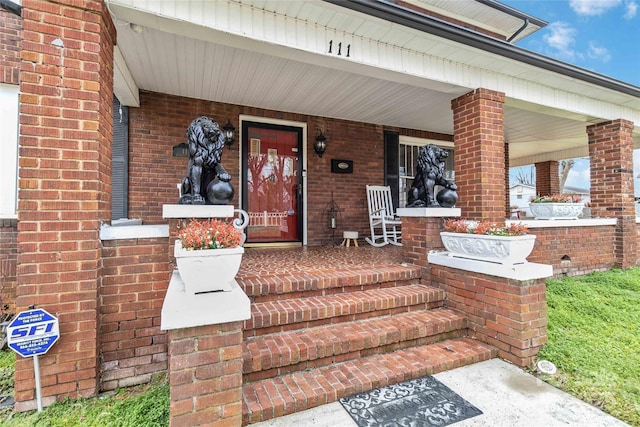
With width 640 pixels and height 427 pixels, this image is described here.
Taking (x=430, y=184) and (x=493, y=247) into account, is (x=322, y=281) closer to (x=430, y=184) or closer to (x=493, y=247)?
(x=493, y=247)

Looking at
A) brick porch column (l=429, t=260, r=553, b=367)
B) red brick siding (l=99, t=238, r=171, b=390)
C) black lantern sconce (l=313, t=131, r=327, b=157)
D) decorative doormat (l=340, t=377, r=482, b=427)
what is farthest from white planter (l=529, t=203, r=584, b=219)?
red brick siding (l=99, t=238, r=171, b=390)

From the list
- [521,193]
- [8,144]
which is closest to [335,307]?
[8,144]

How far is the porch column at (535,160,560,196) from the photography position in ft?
30.1

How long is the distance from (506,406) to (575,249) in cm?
369

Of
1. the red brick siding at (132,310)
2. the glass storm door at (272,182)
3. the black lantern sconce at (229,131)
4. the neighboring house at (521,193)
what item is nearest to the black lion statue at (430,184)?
the glass storm door at (272,182)

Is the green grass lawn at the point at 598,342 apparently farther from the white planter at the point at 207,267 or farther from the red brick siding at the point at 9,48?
the red brick siding at the point at 9,48

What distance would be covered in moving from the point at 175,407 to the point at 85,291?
1.05 meters

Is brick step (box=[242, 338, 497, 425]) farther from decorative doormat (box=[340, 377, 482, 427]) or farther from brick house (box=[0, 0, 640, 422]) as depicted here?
brick house (box=[0, 0, 640, 422])

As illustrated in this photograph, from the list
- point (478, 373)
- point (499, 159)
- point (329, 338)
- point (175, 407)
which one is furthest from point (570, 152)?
point (175, 407)

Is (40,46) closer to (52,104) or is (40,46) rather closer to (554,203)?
(52,104)

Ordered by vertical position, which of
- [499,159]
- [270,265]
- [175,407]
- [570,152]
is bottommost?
[175,407]

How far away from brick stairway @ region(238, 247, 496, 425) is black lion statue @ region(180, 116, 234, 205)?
75 centimetres

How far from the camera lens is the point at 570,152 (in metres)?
8.46

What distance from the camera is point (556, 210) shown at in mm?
4367
